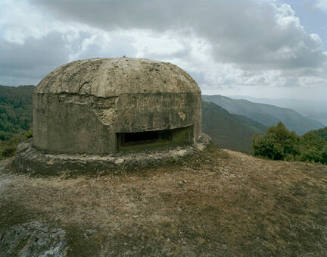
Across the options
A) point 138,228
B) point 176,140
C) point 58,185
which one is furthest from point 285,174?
point 58,185

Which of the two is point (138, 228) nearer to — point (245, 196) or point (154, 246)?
point (154, 246)

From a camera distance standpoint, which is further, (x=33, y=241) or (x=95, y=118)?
(x=95, y=118)

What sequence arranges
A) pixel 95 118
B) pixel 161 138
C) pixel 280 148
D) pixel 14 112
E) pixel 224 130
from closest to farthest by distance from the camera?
pixel 95 118
pixel 161 138
pixel 280 148
pixel 14 112
pixel 224 130

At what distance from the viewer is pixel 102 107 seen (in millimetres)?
5141

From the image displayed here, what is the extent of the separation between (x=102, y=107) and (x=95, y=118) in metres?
0.31

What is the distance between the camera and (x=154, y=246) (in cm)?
295

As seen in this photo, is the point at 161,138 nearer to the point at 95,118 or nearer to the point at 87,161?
the point at 95,118

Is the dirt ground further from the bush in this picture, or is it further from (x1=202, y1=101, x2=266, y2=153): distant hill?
(x1=202, y1=101, x2=266, y2=153): distant hill

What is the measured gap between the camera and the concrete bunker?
516 cm

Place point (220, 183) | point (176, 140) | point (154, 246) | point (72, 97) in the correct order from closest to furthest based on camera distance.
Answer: point (154, 246)
point (220, 183)
point (72, 97)
point (176, 140)

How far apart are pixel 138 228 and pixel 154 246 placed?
420mm

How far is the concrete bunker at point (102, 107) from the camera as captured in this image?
16.9ft

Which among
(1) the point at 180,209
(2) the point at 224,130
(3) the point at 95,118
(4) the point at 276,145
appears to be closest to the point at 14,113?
(3) the point at 95,118

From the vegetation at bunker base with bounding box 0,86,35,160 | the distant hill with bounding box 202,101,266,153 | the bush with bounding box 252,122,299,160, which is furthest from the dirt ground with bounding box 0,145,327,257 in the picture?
the distant hill with bounding box 202,101,266,153
